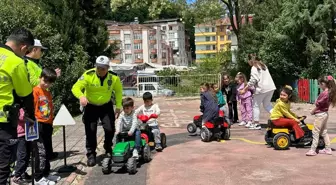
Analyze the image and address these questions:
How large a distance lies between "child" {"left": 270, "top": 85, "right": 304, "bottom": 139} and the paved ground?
17.0 inches

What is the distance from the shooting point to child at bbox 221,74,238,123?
39.4ft

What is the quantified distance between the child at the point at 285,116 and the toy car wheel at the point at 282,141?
205 mm

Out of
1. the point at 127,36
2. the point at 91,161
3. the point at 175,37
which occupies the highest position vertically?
the point at 175,37

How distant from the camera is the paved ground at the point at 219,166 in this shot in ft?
19.3

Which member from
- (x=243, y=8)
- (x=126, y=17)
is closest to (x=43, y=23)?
(x=243, y=8)

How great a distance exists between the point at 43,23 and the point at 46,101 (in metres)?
10.1

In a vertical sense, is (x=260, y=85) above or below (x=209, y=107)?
above

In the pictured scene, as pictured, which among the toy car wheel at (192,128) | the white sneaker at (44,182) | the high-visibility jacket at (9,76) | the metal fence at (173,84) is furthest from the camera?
the metal fence at (173,84)

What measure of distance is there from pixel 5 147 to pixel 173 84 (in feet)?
75.9

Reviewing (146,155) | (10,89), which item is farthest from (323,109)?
(10,89)

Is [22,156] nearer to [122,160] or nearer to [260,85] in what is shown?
[122,160]

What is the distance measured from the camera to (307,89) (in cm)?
1844

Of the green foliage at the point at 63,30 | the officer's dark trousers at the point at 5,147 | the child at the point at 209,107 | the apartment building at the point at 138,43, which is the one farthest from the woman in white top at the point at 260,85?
the apartment building at the point at 138,43

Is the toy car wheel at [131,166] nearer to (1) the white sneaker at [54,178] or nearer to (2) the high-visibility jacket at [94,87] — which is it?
(1) the white sneaker at [54,178]
